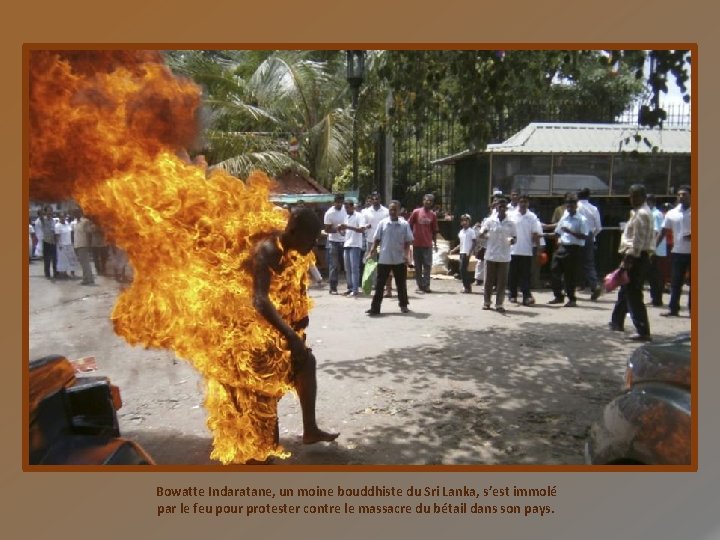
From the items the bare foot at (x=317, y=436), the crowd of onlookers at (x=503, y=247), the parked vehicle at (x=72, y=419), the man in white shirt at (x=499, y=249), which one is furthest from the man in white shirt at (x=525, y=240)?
the parked vehicle at (x=72, y=419)

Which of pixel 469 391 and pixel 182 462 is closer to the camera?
pixel 182 462

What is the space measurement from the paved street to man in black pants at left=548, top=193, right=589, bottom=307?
1.31m

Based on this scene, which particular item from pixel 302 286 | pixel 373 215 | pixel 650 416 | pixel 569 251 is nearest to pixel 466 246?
Answer: pixel 569 251

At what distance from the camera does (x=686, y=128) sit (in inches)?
142

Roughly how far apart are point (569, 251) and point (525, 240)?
2.62 feet

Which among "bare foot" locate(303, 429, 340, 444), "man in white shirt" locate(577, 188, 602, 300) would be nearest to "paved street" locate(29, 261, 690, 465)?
"bare foot" locate(303, 429, 340, 444)

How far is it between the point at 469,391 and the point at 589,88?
364 centimetres

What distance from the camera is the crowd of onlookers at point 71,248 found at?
11.5 feet

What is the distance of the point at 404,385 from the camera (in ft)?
16.6

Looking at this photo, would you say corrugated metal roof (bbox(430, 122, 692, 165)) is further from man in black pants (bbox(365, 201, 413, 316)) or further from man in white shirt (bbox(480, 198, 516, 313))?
man in black pants (bbox(365, 201, 413, 316))

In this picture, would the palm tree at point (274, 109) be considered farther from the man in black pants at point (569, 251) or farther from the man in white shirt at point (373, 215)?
the man in black pants at point (569, 251)

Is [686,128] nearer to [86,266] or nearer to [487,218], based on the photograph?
[86,266]
